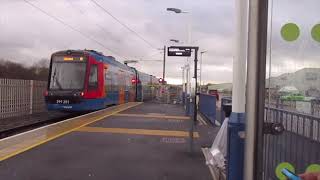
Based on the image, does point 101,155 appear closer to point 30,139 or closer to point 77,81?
point 30,139

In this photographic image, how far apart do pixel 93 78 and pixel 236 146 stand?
20.5 metres

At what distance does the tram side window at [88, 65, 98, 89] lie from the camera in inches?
974

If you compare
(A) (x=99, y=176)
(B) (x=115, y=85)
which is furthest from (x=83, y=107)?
(A) (x=99, y=176)

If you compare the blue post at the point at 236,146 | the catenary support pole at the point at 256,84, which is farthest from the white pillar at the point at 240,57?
the catenary support pole at the point at 256,84

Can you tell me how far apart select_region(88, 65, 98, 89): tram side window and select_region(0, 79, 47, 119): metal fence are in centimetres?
403

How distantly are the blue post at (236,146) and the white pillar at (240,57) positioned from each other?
0.10 m

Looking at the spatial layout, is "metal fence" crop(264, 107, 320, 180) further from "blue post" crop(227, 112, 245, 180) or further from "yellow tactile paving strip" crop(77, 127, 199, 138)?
"yellow tactile paving strip" crop(77, 127, 199, 138)

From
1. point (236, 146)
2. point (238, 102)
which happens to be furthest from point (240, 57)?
point (236, 146)

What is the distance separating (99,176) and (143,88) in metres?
42.6

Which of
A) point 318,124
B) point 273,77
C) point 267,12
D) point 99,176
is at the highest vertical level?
point 267,12

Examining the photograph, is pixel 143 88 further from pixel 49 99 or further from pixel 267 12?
pixel 267 12

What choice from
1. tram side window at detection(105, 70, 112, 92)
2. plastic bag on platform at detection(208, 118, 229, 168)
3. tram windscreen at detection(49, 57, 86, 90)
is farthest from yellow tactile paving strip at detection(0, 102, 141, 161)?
tram side window at detection(105, 70, 112, 92)

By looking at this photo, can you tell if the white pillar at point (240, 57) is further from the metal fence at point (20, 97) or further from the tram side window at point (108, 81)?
the tram side window at point (108, 81)

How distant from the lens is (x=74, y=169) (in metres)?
8.48
